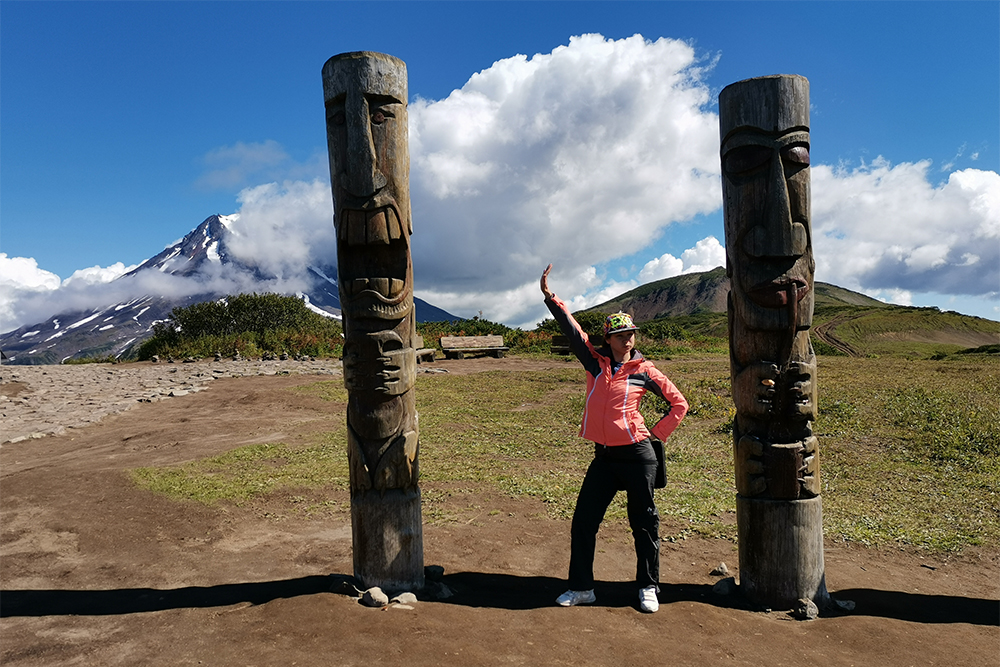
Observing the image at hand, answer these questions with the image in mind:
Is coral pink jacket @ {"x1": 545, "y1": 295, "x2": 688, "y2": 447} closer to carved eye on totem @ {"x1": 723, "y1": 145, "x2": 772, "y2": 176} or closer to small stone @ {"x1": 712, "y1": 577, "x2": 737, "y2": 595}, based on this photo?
small stone @ {"x1": 712, "y1": 577, "x2": 737, "y2": 595}

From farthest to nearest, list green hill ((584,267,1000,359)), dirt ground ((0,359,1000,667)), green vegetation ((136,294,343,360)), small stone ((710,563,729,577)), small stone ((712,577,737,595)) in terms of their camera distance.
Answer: green hill ((584,267,1000,359)) < green vegetation ((136,294,343,360)) < small stone ((710,563,729,577)) < small stone ((712,577,737,595)) < dirt ground ((0,359,1000,667))

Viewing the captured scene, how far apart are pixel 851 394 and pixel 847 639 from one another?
9809 millimetres

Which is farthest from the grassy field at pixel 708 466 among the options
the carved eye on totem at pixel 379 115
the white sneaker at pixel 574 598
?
the carved eye on totem at pixel 379 115

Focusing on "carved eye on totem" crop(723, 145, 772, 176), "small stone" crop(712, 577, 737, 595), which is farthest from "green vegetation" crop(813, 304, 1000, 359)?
"carved eye on totem" crop(723, 145, 772, 176)

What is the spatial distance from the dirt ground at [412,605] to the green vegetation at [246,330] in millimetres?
17101

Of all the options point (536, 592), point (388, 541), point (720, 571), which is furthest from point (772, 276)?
point (388, 541)

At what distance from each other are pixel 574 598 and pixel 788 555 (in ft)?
5.25

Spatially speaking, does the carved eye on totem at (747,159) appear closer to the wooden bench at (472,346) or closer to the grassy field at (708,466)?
the grassy field at (708,466)

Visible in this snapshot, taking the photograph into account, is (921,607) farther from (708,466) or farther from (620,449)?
Answer: (708,466)

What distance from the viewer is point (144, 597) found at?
4.80 meters

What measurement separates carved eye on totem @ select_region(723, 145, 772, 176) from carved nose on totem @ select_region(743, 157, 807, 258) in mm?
82

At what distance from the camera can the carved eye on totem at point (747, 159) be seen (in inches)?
177

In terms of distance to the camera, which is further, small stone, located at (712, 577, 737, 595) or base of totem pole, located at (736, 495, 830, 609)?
small stone, located at (712, 577, 737, 595)

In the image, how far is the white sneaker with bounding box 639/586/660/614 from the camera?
4426 mm
